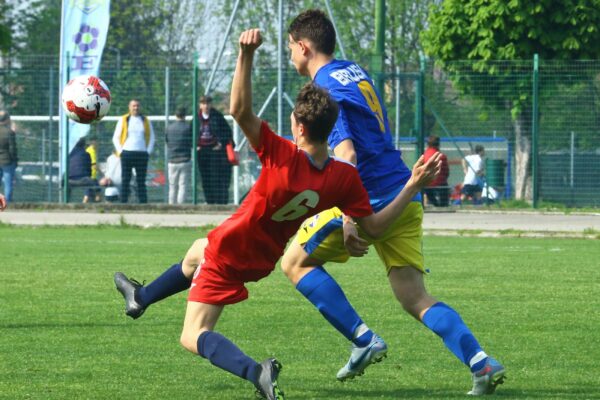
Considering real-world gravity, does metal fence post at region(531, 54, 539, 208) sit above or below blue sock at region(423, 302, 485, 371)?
above

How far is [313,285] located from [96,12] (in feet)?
58.5

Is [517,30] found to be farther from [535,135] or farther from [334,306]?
[334,306]

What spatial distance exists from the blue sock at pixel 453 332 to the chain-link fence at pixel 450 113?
56.0ft

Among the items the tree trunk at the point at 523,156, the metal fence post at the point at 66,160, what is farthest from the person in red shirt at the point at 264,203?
the metal fence post at the point at 66,160

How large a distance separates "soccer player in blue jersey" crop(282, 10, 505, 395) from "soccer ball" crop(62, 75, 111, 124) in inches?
124

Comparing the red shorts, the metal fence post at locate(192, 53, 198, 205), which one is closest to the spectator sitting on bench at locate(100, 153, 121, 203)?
the metal fence post at locate(192, 53, 198, 205)

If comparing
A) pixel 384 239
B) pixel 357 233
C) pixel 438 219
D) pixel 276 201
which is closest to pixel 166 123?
pixel 438 219

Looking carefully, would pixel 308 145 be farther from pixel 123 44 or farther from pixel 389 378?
pixel 123 44

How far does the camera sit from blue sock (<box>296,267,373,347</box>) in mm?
6941

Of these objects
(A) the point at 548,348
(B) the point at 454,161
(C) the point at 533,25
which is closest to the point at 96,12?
(B) the point at 454,161

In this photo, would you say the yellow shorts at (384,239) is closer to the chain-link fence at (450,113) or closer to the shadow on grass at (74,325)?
the shadow on grass at (74,325)

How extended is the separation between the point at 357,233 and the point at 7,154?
18.9 metres

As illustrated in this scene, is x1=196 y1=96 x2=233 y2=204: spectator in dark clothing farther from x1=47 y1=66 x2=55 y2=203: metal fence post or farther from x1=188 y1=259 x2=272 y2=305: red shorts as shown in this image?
x1=188 y1=259 x2=272 y2=305: red shorts

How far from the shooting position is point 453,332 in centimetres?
678
